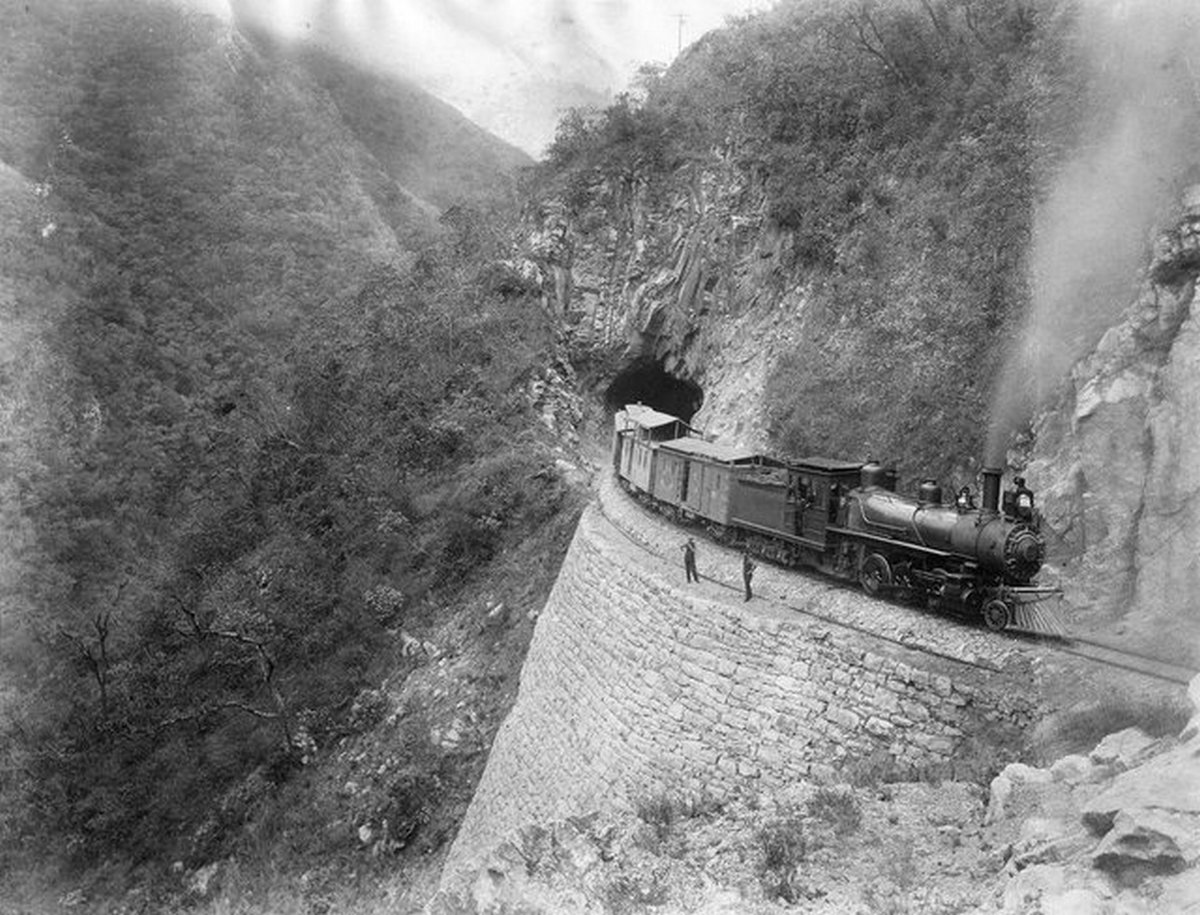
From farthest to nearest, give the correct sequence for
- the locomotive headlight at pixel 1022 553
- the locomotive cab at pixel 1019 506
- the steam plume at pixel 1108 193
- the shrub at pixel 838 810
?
1. the steam plume at pixel 1108 193
2. the locomotive cab at pixel 1019 506
3. the locomotive headlight at pixel 1022 553
4. the shrub at pixel 838 810

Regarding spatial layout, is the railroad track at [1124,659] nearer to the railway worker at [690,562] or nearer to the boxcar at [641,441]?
the railway worker at [690,562]

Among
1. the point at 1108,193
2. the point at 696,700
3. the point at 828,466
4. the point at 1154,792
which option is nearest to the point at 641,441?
the point at 828,466

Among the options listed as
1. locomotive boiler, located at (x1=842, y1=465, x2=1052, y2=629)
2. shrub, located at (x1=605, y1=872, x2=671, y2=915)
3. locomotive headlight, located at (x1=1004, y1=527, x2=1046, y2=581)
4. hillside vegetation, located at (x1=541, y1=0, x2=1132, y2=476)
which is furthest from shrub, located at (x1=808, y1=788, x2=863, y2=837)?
hillside vegetation, located at (x1=541, y1=0, x2=1132, y2=476)

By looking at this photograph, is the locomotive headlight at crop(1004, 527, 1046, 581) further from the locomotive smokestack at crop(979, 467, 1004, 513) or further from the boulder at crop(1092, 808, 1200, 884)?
the boulder at crop(1092, 808, 1200, 884)

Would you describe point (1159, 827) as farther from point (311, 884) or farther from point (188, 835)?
point (188, 835)

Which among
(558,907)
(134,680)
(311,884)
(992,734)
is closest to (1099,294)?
(992,734)

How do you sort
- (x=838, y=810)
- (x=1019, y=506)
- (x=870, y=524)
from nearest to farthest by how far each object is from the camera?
(x=838, y=810) < (x=1019, y=506) < (x=870, y=524)

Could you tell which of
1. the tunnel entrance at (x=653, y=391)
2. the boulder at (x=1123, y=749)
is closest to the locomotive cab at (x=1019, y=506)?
the boulder at (x=1123, y=749)

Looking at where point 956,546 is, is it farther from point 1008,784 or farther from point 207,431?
point 207,431

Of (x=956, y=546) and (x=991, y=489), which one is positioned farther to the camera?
(x=991, y=489)
